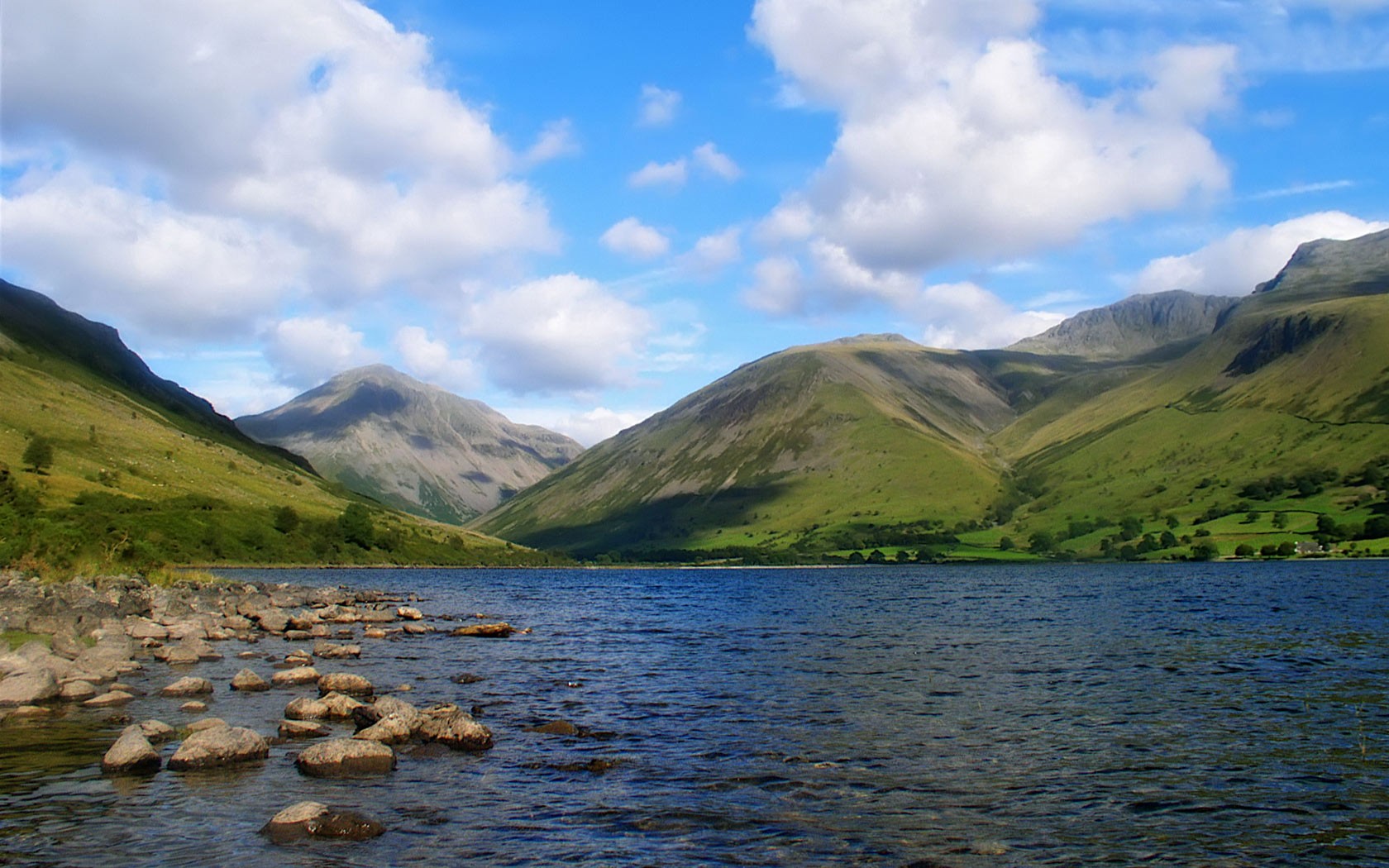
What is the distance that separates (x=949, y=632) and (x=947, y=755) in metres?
44.8

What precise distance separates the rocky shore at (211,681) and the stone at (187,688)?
0.05 meters

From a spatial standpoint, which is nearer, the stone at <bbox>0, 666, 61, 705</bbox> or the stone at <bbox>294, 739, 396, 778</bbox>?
the stone at <bbox>294, 739, 396, 778</bbox>

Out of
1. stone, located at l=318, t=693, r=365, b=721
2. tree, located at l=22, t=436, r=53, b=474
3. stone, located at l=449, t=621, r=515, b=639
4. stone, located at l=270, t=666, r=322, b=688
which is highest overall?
tree, located at l=22, t=436, r=53, b=474

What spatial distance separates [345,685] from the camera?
40031mm

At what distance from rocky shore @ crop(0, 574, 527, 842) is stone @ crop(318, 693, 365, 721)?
0.04 meters

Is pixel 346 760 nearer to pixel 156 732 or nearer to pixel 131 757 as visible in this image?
pixel 131 757

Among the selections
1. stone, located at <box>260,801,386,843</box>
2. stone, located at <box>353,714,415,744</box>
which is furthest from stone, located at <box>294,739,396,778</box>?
stone, located at <box>260,801,386,843</box>

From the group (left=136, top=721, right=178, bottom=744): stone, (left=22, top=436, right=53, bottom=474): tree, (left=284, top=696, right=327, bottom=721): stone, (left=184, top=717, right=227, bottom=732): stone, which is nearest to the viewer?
(left=184, top=717, right=227, bottom=732): stone

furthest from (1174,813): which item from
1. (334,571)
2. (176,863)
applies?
(334,571)

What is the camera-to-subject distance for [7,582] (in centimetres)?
5828

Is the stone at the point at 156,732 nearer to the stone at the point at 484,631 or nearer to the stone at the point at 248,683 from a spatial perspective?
the stone at the point at 248,683

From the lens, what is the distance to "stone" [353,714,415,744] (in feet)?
99.6

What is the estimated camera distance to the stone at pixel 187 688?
3825 cm

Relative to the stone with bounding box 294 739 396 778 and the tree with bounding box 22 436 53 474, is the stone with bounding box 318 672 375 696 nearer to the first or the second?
Answer: the stone with bounding box 294 739 396 778
